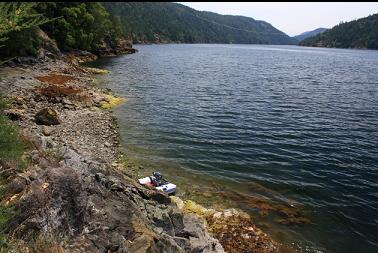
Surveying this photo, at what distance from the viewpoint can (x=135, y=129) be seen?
32.9m

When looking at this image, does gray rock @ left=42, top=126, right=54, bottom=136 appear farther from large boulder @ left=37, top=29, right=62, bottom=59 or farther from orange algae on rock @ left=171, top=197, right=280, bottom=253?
large boulder @ left=37, top=29, right=62, bottom=59

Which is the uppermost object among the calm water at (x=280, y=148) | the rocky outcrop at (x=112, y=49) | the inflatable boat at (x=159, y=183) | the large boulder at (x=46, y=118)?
the inflatable boat at (x=159, y=183)

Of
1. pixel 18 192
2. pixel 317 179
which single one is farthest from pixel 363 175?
pixel 18 192

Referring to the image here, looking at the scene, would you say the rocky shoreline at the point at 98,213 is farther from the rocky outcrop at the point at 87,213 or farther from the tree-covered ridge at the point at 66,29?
the tree-covered ridge at the point at 66,29

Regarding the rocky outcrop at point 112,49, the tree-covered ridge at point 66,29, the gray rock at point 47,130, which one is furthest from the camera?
the rocky outcrop at point 112,49

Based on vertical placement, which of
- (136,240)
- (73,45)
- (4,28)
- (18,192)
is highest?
(4,28)

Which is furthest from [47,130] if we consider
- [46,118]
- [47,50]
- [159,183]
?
[47,50]

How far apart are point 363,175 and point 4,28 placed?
79.3 ft

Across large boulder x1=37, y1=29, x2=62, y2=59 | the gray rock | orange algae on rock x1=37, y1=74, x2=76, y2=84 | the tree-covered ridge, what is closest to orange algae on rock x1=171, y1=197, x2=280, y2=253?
the gray rock

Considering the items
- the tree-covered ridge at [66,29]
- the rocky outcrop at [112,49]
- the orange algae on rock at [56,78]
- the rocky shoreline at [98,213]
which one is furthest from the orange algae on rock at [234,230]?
the rocky outcrop at [112,49]

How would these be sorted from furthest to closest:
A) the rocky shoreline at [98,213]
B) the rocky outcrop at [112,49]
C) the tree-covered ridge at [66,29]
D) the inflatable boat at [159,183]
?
1. the rocky outcrop at [112,49]
2. the tree-covered ridge at [66,29]
3. the inflatable boat at [159,183]
4. the rocky shoreline at [98,213]

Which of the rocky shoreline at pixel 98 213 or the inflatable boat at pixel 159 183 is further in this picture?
the inflatable boat at pixel 159 183

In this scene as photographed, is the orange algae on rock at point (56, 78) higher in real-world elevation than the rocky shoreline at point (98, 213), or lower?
lower

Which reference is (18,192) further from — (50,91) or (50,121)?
(50,91)
